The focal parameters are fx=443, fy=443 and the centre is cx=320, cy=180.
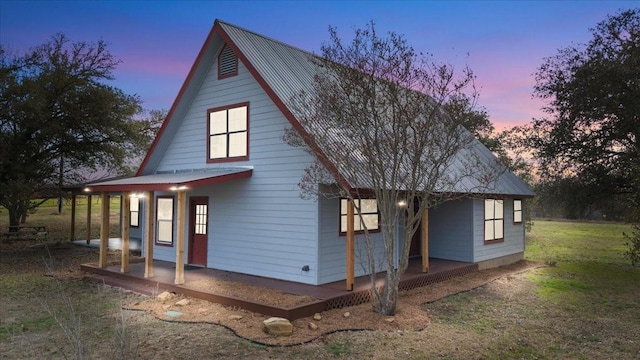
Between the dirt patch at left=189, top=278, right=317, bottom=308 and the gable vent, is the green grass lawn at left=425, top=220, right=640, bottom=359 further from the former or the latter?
the gable vent

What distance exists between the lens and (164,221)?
1401 centimetres

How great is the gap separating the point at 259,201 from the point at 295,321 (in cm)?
429

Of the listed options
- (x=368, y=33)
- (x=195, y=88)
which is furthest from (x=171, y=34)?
(x=368, y=33)

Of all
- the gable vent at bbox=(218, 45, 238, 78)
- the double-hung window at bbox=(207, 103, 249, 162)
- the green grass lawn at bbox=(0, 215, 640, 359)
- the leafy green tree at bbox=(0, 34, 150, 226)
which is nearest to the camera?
the green grass lawn at bbox=(0, 215, 640, 359)

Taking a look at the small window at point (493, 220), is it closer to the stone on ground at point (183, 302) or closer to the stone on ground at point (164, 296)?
the stone on ground at point (183, 302)

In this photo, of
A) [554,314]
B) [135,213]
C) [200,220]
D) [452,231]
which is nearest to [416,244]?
[452,231]

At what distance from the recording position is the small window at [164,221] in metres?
13.8

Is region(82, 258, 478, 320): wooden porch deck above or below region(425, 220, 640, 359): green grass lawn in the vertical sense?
above

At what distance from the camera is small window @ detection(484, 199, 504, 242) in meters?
15.0

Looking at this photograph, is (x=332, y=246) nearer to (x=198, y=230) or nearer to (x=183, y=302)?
(x=183, y=302)

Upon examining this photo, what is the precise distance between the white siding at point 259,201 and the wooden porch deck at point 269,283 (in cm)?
46

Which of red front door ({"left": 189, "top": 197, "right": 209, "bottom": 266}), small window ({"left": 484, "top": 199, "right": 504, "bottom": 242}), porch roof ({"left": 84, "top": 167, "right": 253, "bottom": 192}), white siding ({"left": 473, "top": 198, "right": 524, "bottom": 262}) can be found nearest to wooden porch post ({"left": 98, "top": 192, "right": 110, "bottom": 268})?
porch roof ({"left": 84, "top": 167, "right": 253, "bottom": 192})

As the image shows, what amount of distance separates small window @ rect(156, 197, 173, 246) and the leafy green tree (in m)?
6.92

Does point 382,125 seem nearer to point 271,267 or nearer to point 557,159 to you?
point 271,267
